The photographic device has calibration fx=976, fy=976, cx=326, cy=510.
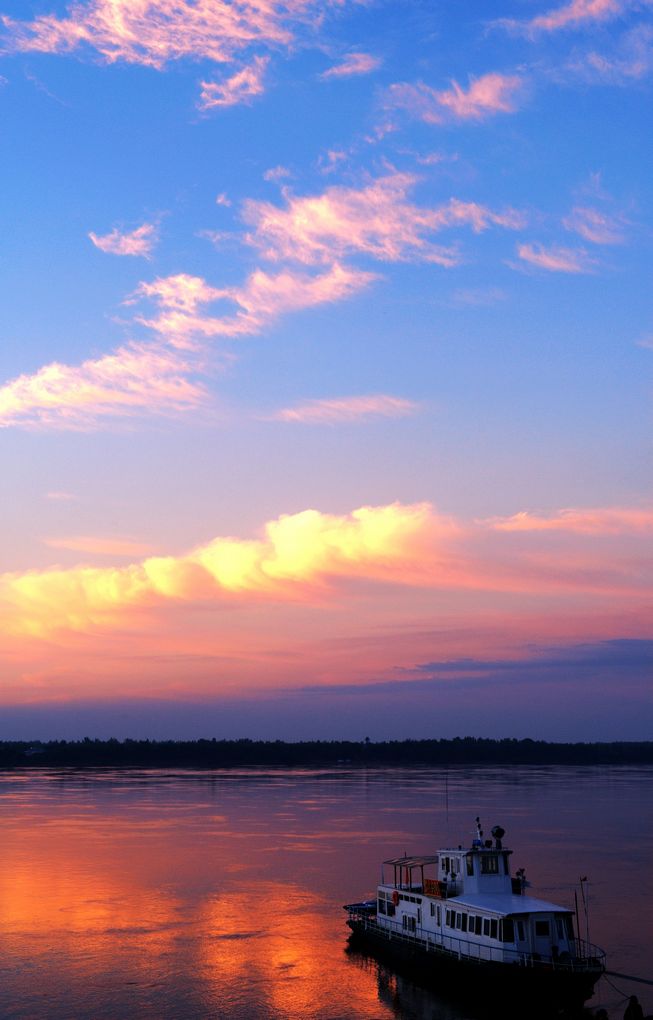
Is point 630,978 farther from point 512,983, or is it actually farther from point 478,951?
point 478,951

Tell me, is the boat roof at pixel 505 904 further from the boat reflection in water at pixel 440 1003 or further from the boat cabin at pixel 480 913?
the boat reflection in water at pixel 440 1003

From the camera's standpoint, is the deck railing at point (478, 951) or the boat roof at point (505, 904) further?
the boat roof at point (505, 904)

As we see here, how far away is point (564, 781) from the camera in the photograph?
186 m

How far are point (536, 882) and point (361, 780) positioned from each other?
13192 centimetres

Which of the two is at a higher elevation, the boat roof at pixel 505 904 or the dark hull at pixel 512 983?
the boat roof at pixel 505 904

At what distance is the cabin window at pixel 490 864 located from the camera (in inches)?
1768

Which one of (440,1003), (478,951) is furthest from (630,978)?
(440,1003)

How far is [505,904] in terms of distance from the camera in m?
42.0

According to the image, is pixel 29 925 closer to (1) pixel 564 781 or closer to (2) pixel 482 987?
(2) pixel 482 987

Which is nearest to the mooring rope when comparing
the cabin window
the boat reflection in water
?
the boat reflection in water

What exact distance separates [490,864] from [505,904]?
123 inches

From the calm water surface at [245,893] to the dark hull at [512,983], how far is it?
1008 millimetres

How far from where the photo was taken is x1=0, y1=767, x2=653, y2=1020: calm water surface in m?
42.0

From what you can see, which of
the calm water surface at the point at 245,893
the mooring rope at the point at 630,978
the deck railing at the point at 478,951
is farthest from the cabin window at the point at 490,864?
the mooring rope at the point at 630,978
